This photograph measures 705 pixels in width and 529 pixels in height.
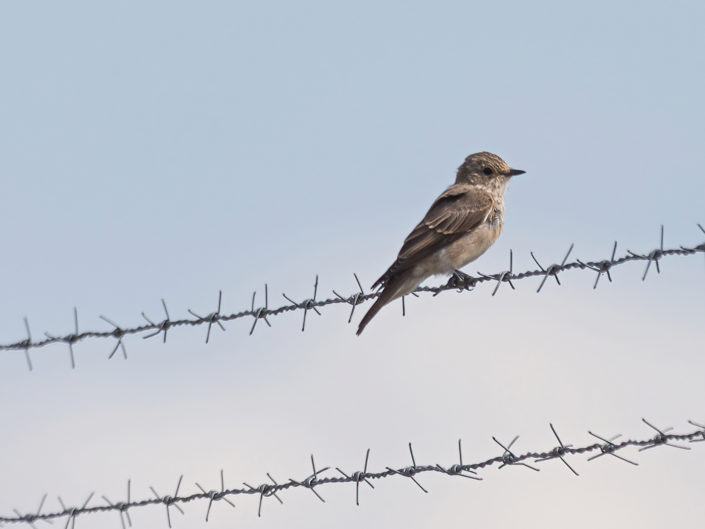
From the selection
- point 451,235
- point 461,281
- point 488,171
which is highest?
point 488,171

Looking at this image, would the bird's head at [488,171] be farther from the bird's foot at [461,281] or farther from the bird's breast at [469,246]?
the bird's foot at [461,281]

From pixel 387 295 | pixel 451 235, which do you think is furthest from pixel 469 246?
pixel 387 295

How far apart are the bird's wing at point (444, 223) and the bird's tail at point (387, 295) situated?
86mm

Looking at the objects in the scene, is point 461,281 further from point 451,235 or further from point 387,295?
point 387,295

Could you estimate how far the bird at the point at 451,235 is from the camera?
9633mm

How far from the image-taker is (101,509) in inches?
288

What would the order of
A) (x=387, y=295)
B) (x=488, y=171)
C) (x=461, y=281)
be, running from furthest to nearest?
(x=488, y=171) < (x=461, y=281) < (x=387, y=295)

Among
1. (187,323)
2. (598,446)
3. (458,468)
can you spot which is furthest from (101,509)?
(598,446)

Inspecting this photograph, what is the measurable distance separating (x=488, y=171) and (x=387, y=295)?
2.81 meters

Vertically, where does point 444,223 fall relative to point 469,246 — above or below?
above

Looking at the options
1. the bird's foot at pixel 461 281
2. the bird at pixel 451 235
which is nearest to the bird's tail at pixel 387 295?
the bird at pixel 451 235

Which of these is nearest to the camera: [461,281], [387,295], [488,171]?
[387,295]

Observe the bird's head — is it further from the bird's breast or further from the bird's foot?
the bird's foot

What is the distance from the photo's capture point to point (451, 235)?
10.2 meters
